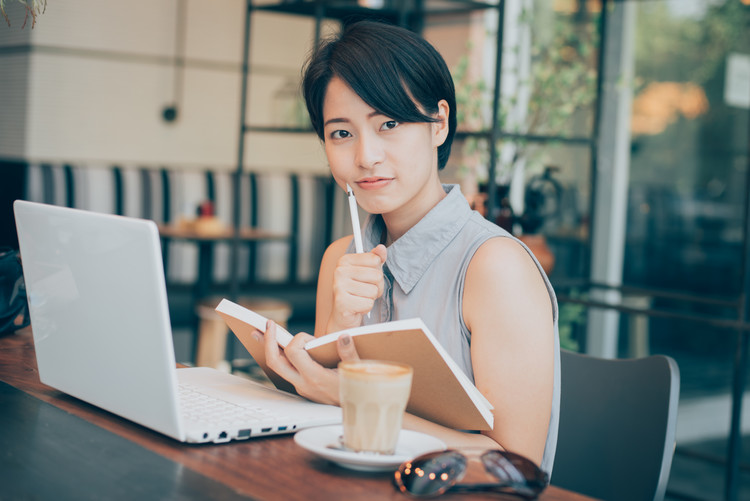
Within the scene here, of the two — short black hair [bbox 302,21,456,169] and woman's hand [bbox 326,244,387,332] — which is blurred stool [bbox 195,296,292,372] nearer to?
short black hair [bbox 302,21,456,169]

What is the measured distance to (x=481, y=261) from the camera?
49.0 inches

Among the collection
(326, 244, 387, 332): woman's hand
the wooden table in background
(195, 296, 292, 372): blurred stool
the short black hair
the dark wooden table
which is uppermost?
the short black hair

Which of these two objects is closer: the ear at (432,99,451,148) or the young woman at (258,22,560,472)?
the young woman at (258,22,560,472)

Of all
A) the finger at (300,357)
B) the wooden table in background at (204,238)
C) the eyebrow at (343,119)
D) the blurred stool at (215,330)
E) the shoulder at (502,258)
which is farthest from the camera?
the wooden table in background at (204,238)

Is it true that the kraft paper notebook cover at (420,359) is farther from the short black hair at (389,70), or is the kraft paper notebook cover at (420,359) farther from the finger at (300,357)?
the short black hair at (389,70)

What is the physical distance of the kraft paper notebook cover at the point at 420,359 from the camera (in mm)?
971

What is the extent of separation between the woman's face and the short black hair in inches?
0.7

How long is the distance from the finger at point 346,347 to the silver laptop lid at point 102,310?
0.70ft

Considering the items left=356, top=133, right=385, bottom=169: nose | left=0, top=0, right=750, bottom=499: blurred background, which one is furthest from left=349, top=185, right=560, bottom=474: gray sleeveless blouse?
left=0, top=0, right=750, bottom=499: blurred background

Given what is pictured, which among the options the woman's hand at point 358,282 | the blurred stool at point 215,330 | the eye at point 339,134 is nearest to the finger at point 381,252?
the woman's hand at point 358,282

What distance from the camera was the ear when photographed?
4.67 feet

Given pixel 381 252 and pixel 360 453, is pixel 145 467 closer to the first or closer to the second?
pixel 360 453

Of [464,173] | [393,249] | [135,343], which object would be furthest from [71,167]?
[135,343]

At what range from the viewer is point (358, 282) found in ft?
3.98
